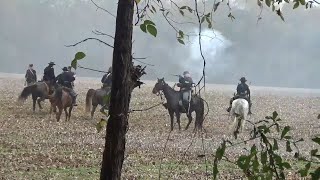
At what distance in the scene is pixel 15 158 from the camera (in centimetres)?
1053

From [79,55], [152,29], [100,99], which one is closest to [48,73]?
[100,99]

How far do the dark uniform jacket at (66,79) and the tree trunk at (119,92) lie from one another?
16158 millimetres

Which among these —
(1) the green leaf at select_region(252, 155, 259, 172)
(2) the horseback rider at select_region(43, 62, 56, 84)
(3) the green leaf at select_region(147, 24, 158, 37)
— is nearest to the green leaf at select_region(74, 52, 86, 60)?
(3) the green leaf at select_region(147, 24, 158, 37)

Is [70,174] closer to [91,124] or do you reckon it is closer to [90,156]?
[90,156]

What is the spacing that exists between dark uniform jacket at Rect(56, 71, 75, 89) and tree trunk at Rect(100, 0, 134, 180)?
16158mm

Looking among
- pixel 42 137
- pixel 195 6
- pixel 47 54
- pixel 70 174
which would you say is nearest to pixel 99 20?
pixel 47 54

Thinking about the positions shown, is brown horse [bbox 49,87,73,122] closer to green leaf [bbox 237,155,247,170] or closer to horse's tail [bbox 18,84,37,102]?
horse's tail [bbox 18,84,37,102]

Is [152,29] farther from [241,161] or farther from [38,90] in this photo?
[38,90]

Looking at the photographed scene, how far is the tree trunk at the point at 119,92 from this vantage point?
2387 millimetres

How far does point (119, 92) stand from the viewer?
7.88 feet

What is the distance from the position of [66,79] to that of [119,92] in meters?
16.3

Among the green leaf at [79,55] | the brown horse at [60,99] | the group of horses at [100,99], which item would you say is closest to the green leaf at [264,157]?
the green leaf at [79,55]

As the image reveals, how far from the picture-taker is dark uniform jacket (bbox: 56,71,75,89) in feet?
60.2

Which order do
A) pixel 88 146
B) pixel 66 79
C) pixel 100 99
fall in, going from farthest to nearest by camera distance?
pixel 66 79, pixel 100 99, pixel 88 146
